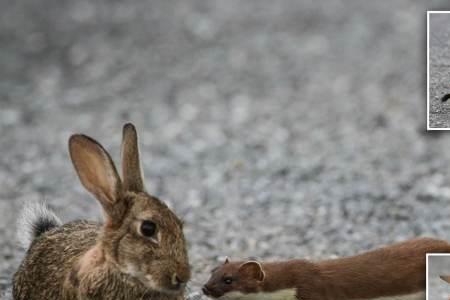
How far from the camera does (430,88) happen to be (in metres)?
5.29

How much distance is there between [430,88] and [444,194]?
8.16 ft

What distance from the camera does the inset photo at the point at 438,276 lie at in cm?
504

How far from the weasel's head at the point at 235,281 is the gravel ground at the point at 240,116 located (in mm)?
505

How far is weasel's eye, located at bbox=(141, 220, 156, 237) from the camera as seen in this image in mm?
4590

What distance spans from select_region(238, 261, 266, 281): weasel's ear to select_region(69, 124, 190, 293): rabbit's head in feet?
2.32

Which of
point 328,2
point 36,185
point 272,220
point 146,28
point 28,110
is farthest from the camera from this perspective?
point 328,2

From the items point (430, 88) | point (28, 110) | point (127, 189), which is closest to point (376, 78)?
point (28, 110)

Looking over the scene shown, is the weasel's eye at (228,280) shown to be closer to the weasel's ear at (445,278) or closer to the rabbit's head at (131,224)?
the rabbit's head at (131,224)

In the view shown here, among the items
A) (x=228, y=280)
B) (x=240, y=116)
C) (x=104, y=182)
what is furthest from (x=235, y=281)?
(x=240, y=116)

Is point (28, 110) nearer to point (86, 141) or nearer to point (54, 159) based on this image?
point (54, 159)

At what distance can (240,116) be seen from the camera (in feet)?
33.5

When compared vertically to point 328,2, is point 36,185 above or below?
below

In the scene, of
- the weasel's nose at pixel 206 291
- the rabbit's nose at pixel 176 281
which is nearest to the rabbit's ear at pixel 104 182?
the rabbit's nose at pixel 176 281

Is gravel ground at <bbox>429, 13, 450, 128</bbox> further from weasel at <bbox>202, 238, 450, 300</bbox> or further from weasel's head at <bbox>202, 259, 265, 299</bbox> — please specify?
weasel's head at <bbox>202, 259, 265, 299</bbox>
